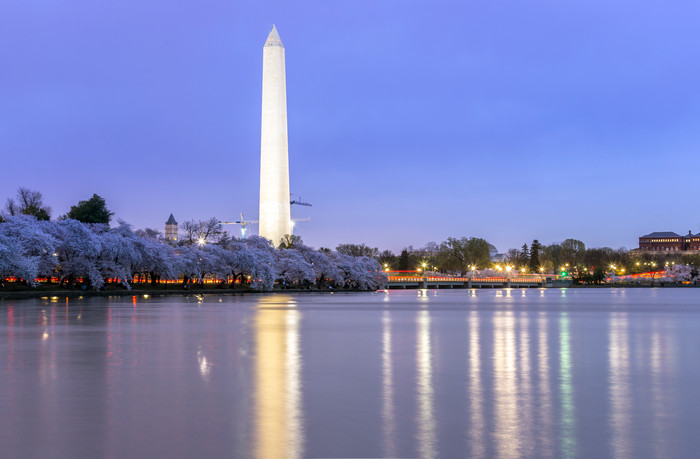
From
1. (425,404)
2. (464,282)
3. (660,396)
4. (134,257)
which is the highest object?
(134,257)

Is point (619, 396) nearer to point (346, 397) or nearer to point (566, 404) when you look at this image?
point (566, 404)

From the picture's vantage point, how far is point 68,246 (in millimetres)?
68000

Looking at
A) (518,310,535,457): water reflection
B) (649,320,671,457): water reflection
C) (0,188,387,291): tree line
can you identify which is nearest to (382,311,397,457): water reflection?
(518,310,535,457): water reflection

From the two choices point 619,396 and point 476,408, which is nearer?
point 476,408

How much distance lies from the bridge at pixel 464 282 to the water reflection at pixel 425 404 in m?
129

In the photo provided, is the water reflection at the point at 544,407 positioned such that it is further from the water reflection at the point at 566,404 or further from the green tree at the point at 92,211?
the green tree at the point at 92,211

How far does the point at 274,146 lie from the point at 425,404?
376 ft

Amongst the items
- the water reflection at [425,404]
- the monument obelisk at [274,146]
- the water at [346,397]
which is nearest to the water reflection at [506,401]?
the water at [346,397]

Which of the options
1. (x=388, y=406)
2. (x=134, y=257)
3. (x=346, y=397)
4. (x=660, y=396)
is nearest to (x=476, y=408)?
(x=388, y=406)

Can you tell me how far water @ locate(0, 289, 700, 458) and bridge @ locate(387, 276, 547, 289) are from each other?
127m

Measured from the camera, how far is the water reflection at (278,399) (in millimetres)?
8820

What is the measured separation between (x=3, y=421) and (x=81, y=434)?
154 centimetres

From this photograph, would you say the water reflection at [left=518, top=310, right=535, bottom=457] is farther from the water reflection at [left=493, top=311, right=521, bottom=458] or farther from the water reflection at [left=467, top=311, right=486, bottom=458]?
the water reflection at [left=467, top=311, right=486, bottom=458]

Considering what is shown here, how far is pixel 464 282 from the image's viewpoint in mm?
173250
